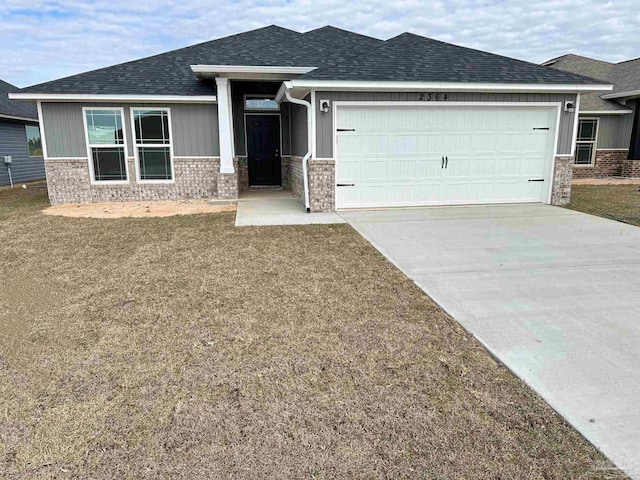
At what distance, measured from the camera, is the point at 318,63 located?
37.4ft

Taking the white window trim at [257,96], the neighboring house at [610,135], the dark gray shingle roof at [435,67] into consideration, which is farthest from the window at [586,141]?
the white window trim at [257,96]

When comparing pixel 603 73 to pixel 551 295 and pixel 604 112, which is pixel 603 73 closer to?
pixel 604 112

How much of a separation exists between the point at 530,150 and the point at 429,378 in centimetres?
848

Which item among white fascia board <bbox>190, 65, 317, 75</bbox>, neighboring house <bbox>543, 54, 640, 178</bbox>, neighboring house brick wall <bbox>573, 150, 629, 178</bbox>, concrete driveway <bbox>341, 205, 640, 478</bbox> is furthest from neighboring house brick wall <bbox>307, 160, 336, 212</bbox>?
neighboring house brick wall <bbox>573, 150, 629, 178</bbox>

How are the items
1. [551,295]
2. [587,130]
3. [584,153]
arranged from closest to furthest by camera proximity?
[551,295] < [587,130] < [584,153]

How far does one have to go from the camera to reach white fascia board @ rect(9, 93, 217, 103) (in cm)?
1020

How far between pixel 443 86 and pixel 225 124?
5219 mm

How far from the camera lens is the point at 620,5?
15977 millimetres

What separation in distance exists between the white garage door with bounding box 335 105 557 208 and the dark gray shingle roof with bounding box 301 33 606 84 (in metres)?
0.63

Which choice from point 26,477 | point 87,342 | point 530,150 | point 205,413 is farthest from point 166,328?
point 530,150

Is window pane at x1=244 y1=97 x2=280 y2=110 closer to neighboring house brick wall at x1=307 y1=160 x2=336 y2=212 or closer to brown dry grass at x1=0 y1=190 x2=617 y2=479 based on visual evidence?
neighboring house brick wall at x1=307 y1=160 x2=336 y2=212

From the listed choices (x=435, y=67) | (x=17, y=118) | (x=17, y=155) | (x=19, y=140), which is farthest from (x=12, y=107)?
(x=435, y=67)

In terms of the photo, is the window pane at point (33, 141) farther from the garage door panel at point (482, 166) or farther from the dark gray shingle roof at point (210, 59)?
the garage door panel at point (482, 166)

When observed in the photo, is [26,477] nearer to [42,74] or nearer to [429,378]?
[429,378]
